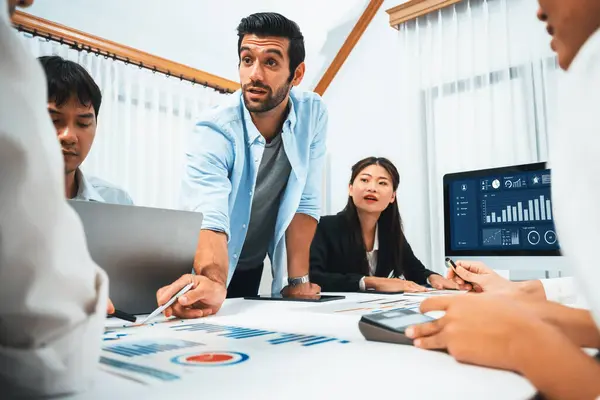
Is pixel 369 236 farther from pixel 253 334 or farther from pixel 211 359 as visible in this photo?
pixel 211 359

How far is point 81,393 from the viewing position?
387 mm

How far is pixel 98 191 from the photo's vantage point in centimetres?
189

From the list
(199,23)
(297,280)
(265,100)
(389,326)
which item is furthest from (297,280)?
(199,23)

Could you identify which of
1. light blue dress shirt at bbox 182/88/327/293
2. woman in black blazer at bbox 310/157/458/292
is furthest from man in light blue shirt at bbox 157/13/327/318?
woman in black blazer at bbox 310/157/458/292

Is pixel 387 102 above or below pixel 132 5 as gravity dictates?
below

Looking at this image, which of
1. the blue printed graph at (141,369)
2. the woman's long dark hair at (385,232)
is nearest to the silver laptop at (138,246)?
the blue printed graph at (141,369)

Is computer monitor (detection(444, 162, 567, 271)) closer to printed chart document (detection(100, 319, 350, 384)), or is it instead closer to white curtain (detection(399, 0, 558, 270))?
white curtain (detection(399, 0, 558, 270))

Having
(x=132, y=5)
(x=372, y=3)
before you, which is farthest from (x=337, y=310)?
(x=372, y=3)

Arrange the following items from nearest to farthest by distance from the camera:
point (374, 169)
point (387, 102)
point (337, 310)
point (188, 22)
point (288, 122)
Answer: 1. point (337, 310)
2. point (288, 122)
3. point (374, 169)
4. point (188, 22)
5. point (387, 102)

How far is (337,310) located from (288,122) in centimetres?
89

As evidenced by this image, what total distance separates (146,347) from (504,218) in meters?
1.73

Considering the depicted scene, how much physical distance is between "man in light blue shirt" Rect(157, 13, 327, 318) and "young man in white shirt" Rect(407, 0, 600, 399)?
0.77 metres

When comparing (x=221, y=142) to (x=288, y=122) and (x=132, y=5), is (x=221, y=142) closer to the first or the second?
(x=288, y=122)

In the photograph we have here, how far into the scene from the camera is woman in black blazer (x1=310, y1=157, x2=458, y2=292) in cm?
222
